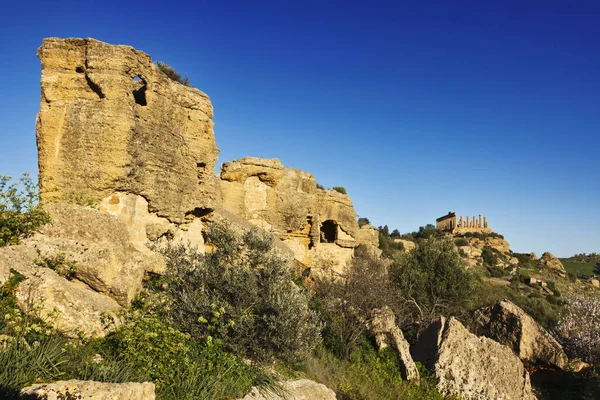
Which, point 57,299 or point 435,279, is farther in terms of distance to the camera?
point 435,279

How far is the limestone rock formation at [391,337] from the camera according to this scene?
28.5 ft

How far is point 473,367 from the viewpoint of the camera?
8.48m

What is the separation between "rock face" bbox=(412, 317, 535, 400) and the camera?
812 cm

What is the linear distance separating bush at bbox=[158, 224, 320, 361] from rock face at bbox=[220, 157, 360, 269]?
29.6 ft

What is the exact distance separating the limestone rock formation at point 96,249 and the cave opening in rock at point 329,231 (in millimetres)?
15279

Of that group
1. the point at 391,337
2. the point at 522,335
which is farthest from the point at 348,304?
the point at 522,335

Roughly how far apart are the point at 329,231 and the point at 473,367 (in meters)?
14.2

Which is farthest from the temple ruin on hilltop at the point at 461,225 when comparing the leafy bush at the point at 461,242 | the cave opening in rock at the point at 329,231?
the cave opening in rock at the point at 329,231

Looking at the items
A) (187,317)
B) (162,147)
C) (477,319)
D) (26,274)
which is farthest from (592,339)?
(26,274)

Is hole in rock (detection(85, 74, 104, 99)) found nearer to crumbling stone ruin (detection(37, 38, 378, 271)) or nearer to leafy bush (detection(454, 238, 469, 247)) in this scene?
crumbling stone ruin (detection(37, 38, 378, 271))

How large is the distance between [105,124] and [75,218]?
8.55ft

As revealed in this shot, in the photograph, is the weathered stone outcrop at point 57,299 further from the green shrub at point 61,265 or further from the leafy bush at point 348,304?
the leafy bush at point 348,304

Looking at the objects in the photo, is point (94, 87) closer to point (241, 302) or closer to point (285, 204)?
point (241, 302)

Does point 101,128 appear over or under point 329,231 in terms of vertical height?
over
